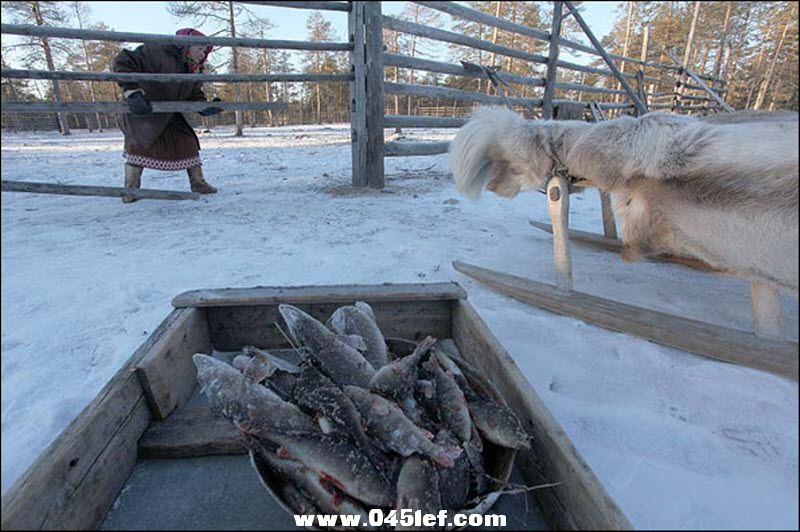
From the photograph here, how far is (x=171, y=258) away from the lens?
255 centimetres

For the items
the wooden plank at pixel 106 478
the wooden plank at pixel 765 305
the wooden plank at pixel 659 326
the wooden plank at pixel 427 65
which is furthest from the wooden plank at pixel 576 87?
the wooden plank at pixel 106 478

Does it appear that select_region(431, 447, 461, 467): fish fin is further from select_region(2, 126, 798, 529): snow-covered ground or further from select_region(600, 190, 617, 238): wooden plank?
select_region(600, 190, 617, 238): wooden plank

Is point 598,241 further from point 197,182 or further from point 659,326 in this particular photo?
point 197,182

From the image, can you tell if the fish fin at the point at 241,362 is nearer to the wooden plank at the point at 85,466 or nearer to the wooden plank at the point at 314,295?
the wooden plank at the point at 85,466

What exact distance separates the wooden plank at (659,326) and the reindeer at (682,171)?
0.60 ft

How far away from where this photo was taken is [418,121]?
5105 mm

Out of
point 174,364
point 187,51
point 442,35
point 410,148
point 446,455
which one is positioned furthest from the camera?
point 410,148

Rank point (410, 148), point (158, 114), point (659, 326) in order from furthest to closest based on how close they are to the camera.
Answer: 1. point (410, 148)
2. point (158, 114)
3. point (659, 326)

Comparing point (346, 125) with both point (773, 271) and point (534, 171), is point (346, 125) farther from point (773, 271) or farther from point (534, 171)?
point (773, 271)

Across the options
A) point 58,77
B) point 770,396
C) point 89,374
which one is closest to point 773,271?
point 770,396

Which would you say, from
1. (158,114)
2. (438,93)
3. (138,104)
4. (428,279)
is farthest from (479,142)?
(438,93)

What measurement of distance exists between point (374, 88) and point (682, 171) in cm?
354

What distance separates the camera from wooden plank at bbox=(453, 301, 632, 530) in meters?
0.76

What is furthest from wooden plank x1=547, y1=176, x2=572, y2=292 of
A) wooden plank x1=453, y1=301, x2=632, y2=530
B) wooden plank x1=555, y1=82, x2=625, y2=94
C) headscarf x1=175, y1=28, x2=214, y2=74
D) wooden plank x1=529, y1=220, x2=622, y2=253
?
wooden plank x1=555, y1=82, x2=625, y2=94
